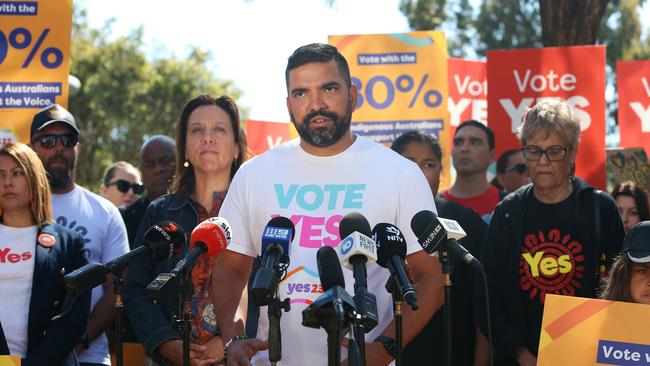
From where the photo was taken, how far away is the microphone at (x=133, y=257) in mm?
4312

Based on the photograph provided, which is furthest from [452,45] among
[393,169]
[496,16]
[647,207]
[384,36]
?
[393,169]

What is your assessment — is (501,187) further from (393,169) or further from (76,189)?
(393,169)

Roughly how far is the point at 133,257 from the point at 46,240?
1.78m

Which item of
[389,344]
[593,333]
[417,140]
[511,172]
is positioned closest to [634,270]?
[593,333]

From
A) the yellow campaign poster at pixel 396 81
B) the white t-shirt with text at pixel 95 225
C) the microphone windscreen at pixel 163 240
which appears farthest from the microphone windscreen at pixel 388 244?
the yellow campaign poster at pixel 396 81

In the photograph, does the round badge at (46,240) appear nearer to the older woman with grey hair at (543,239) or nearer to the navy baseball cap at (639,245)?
the older woman with grey hair at (543,239)

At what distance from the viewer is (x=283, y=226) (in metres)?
4.07

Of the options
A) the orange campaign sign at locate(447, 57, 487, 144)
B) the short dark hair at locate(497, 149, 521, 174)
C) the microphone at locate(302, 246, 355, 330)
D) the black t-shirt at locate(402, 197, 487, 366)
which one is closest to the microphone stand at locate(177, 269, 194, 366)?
the microphone at locate(302, 246, 355, 330)

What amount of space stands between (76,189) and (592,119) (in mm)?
4651

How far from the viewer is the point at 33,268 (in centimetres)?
596

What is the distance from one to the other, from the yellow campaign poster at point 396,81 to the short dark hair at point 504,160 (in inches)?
22.7

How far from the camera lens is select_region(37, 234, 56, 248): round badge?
6.02 meters

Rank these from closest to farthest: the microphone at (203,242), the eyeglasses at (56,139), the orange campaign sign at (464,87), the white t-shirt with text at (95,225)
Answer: the microphone at (203,242)
the white t-shirt with text at (95,225)
the eyeglasses at (56,139)
the orange campaign sign at (464,87)

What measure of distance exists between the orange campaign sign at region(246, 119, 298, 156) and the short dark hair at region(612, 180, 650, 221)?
471 centimetres
